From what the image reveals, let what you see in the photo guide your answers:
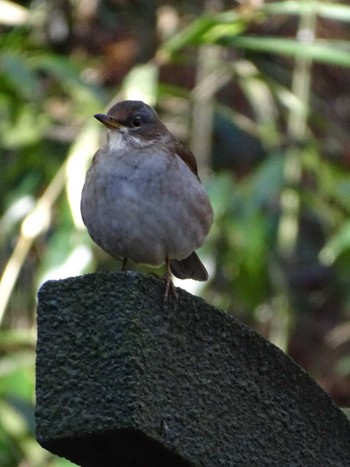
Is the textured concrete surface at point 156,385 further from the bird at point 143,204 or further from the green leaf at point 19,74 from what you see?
the green leaf at point 19,74

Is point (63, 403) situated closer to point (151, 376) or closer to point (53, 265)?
point (151, 376)

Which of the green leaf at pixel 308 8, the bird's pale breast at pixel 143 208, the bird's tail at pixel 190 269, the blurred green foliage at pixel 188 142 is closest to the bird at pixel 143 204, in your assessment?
the bird's pale breast at pixel 143 208

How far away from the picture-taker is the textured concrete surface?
1942mm

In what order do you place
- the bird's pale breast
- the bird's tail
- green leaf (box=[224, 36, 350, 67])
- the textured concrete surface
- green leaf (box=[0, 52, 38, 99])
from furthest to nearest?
green leaf (box=[0, 52, 38, 99])
green leaf (box=[224, 36, 350, 67])
the bird's tail
the bird's pale breast
the textured concrete surface

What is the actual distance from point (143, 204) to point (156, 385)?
2.01 meters

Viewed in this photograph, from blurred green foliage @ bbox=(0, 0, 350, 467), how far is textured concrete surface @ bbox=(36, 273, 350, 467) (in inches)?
135

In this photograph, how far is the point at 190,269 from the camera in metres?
4.57

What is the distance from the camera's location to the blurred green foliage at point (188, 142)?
19.5ft

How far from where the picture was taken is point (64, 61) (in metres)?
6.70

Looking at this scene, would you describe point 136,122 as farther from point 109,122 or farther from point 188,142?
point 188,142

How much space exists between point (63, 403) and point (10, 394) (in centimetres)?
399

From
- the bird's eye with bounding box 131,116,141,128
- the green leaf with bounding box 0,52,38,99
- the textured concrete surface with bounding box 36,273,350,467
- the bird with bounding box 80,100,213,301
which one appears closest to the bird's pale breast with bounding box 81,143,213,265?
the bird with bounding box 80,100,213,301

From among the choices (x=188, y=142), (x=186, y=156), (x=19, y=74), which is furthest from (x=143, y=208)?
(x=188, y=142)

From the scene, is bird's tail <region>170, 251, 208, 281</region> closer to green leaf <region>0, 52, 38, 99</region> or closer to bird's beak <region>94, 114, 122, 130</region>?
bird's beak <region>94, 114, 122, 130</region>
